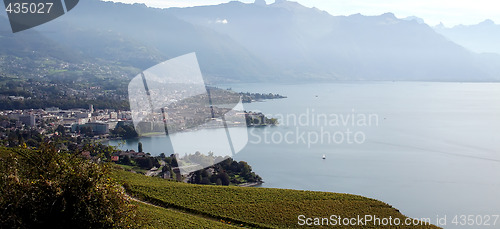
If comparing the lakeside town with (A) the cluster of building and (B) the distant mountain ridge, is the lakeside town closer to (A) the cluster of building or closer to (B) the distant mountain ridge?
(A) the cluster of building

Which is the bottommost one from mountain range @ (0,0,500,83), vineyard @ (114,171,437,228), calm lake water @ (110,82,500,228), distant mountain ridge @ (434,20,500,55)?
calm lake water @ (110,82,500,228)

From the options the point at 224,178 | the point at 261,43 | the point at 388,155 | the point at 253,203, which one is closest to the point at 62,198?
the point at 253,203

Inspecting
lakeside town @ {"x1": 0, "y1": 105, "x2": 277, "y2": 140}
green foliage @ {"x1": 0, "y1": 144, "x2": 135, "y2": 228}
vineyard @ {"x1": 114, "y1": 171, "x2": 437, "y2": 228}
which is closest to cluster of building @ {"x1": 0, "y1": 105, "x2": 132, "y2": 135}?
lakeside town @ {"x1": 0, "y1": 105, "x2": 277, "y2": 140}

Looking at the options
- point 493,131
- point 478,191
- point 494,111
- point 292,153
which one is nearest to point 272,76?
point 494,111

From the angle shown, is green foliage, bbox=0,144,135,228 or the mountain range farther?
the mountain range

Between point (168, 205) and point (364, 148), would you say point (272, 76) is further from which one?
point (168, 205)

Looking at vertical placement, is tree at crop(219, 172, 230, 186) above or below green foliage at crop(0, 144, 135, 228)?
below
